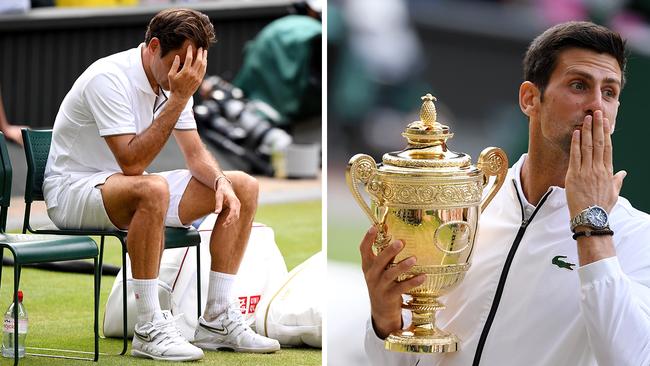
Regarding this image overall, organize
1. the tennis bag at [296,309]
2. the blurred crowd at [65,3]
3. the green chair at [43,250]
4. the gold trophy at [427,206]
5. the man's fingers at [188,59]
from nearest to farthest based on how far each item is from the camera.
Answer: the gold trophy at [427,206] → the green chair at [43,250] → the man's fingers at [188,59] → the tennis bag at [296,309] → the blurred crowd at [65,3]

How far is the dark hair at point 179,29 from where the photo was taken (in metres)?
3.00

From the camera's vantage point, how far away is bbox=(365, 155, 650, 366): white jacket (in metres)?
1.43

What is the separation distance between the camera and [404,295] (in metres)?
1.72

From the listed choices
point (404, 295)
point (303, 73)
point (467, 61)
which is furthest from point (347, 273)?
point (303, 73)

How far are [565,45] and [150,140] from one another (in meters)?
1.68

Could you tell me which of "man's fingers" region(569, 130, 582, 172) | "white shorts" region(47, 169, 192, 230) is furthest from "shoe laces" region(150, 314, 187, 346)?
"man's fingers" region(569, 130, 582, 172)

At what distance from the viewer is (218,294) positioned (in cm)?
328

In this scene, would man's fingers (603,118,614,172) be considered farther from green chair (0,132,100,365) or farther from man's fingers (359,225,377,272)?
green chair (0,132,100,365)

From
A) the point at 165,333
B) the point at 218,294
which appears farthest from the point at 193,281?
the point at 165,333

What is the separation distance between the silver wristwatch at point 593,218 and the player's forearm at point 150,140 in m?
1.77

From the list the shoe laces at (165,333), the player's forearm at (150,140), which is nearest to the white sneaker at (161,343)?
the shoe laces at (165,333)

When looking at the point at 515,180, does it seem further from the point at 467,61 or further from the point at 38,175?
the point at 467,61

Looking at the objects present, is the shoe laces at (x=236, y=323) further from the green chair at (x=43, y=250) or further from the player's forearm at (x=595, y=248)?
the player's forearm at (x=595, y=248)

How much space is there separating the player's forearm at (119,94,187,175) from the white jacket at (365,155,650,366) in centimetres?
149
